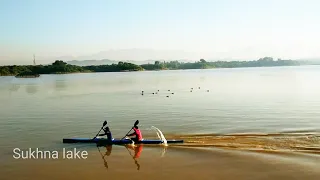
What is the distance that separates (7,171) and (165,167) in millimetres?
6278

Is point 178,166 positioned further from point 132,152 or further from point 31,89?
point 31,89

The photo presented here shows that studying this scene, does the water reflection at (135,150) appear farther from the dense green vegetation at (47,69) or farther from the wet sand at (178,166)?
the dense green vegetation at (47,69)

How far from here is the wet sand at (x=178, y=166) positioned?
47.1 ft

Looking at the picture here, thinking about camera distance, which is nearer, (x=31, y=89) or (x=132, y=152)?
(x=132, y=152)

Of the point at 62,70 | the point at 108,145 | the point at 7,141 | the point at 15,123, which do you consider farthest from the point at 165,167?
the point at 62,70

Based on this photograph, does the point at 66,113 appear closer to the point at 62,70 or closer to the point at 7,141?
the point at 7,141

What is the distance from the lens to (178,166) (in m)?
15.5

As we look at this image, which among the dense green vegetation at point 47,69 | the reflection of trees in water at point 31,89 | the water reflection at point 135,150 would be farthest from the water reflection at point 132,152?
the dense green vegetation at point 47,69

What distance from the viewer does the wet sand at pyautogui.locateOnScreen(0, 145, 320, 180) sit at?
14.4 metres

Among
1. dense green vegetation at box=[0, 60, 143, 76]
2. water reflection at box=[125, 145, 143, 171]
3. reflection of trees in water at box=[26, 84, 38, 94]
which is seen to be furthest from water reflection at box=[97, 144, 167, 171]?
dense green vegetation at box=[0, 60, 143, 76]

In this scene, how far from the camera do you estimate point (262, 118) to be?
2678 cm

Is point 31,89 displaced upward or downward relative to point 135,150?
downward

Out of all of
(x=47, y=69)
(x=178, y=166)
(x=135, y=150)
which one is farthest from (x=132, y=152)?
(x=47, y=69)

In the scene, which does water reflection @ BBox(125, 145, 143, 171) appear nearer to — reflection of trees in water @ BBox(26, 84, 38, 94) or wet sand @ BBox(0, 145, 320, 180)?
wet sand @ BBox(0, 145, 320, 180)
